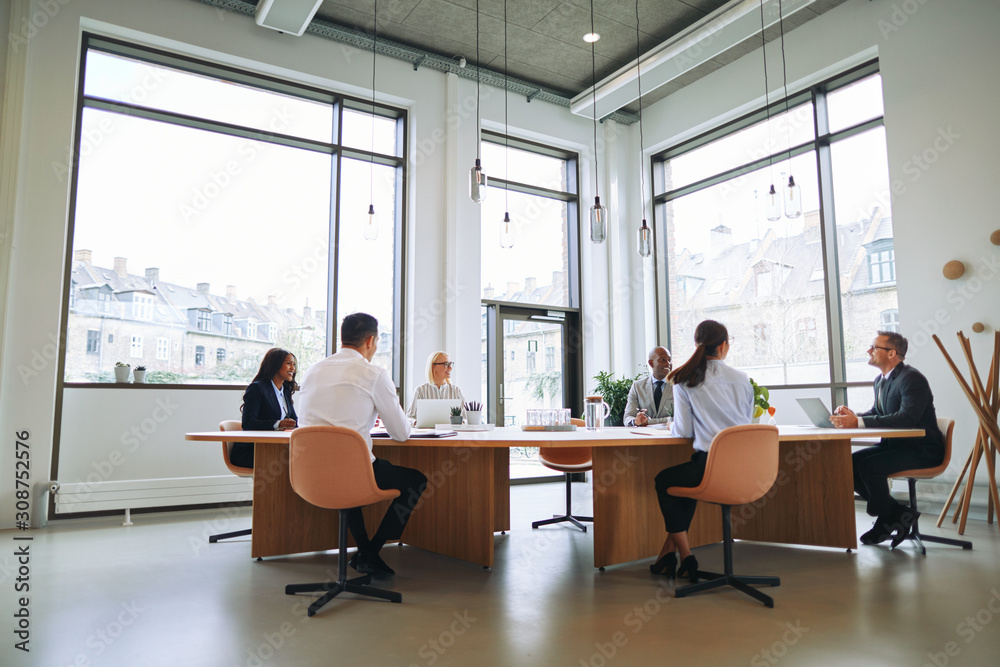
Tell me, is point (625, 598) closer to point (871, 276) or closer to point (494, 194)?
point (871, 276)

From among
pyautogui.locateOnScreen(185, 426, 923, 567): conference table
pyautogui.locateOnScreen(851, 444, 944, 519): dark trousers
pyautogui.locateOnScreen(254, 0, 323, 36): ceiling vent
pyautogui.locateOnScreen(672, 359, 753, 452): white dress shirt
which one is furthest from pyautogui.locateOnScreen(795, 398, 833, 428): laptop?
pyautogui.locateOnScreen(254, 0, 323, 36): ceiling vent

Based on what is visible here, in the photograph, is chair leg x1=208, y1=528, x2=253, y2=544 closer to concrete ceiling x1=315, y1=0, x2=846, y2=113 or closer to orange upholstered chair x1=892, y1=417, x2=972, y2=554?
orange upholstered chair x1=892, y1=417, x2=972, y2=554

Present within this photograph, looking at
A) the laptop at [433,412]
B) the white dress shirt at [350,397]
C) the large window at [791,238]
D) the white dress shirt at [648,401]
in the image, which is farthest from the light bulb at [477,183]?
the large window at [791,238]

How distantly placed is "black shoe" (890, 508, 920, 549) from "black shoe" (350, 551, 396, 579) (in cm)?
308

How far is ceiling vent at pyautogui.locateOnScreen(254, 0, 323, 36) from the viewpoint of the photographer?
5.57 meters

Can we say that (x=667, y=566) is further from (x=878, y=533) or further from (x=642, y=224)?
(x=642, y=224)

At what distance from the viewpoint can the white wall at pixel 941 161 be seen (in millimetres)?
5160

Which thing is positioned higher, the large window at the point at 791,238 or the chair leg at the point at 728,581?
the large window at the point at 791,238

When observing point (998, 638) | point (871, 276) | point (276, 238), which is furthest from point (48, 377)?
point (871, 276)

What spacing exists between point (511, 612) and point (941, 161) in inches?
202

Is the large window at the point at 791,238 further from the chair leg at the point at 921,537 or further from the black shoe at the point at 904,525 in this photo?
the black shoe at the point at 904,525

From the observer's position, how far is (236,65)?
20.4 feet

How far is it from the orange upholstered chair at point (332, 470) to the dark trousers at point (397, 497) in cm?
29

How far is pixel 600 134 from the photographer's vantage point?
8453 millimetres
